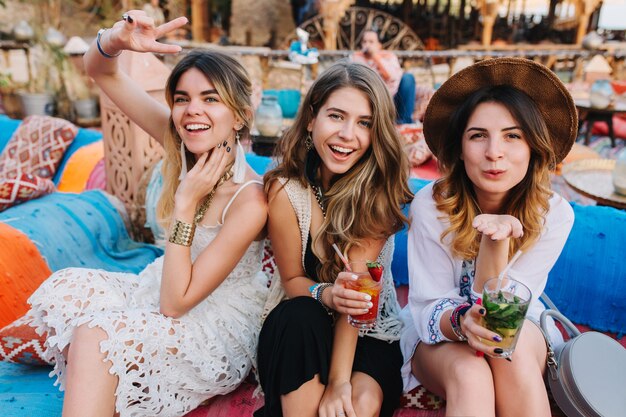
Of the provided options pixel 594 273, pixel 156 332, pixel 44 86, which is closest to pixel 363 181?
pixel 156 332

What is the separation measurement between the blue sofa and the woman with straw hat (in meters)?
0.52

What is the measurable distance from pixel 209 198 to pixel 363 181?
2.09 feet

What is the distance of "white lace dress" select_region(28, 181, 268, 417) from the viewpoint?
163cm

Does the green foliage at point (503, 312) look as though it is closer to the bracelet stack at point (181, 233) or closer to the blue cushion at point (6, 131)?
the bracelet stack at point (181, 233)

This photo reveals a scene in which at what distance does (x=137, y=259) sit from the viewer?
3.04m

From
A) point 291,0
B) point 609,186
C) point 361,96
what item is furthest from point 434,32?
point 361,96

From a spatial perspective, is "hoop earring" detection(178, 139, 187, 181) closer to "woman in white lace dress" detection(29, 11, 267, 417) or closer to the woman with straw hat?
"woman in white lace dress" detection(29, 11, 267, 417)

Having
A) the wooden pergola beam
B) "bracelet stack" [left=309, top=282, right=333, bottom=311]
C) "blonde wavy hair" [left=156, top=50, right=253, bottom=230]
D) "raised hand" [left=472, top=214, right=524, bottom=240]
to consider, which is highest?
the wooden pergola beam

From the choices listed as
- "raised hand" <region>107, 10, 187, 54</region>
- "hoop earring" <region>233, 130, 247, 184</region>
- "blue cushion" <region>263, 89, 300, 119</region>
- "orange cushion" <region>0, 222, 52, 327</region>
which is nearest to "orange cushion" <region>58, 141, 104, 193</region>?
"orange cushion" <region>0, 222, 52, 327</region>

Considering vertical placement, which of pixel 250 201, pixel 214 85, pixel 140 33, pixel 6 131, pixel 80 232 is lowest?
pixel 80 232

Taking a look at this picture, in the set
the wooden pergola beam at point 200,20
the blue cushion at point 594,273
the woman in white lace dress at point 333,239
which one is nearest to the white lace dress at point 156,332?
the woman in white lace dress at point 333,239

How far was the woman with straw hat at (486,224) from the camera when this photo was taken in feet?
4.84

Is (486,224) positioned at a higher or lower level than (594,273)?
higher

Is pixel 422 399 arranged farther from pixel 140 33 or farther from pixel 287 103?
pixel 287 103
